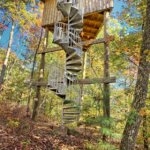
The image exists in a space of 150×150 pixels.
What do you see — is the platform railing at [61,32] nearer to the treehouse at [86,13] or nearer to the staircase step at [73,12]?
the treehouse at [86,13]

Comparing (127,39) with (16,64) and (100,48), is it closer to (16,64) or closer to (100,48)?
(100,48)

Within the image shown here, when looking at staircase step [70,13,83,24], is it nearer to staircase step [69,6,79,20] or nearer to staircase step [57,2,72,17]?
staircase step [69,6,79,20]

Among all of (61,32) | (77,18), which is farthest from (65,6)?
(61,32)

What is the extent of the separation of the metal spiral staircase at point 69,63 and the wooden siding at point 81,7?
37cm

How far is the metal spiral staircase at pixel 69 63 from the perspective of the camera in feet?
33.0

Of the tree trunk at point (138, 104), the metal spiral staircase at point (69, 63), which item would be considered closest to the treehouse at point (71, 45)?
the metal spiral staircase at point (69, 63)

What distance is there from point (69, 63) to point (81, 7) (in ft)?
8.52

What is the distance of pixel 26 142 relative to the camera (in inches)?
264

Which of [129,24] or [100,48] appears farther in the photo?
[100,48]

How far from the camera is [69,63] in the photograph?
416 inches

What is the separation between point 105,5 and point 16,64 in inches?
588

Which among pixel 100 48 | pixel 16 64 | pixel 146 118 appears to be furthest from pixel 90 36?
pixel 16 64

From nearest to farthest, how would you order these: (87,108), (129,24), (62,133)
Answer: (87,108)
(62,133)
(129,24)

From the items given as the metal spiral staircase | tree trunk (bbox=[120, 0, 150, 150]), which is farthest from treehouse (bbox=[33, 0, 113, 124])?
tree trunk (bbox=[120, 0, 150, 150])
